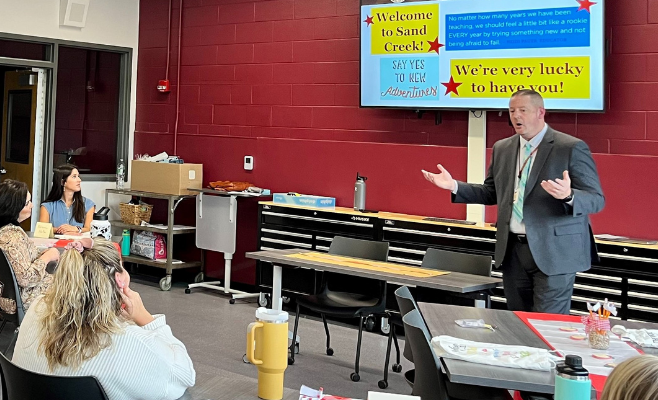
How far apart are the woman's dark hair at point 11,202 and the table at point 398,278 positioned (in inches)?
58.5

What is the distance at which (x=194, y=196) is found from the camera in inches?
311

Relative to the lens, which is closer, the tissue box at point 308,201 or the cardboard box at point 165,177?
the tissue box at point 308,201

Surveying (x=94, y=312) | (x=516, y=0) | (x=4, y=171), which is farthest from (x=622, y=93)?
(x=4, y=171)

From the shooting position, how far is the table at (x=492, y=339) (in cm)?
246

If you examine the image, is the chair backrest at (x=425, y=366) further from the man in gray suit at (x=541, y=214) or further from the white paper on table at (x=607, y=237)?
the white paper on table at (x=607, y=237)

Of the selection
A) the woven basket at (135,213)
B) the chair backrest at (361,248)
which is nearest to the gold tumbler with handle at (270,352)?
the chair backrest at (361,248)

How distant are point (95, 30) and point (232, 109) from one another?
71.4 inches

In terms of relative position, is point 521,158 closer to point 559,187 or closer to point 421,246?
point 559,187

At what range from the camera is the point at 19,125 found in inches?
325

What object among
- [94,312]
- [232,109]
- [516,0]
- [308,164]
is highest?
[516,0]

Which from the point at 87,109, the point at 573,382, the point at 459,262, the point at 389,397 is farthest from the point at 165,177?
the point at 573,382

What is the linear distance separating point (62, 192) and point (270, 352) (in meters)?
4.51

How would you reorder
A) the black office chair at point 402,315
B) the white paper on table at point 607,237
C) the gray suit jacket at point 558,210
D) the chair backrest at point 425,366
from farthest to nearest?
the white paper on table at point 607,237, the gray suit jacket at point 558,210, the black office chair at point 402,315, the chair backrest at point 425,366

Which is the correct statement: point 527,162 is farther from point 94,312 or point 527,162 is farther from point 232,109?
point 232,109
